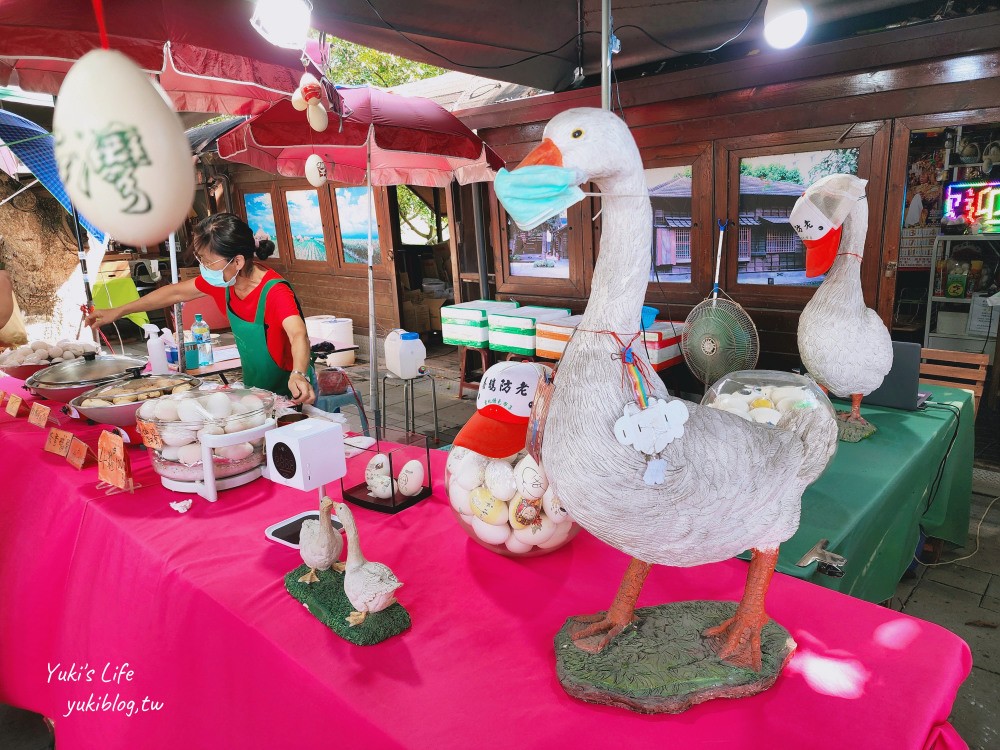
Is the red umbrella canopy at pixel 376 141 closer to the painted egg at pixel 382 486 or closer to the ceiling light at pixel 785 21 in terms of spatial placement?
the ceiling light at pixel 785 21

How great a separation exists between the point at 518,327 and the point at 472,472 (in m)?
3.47

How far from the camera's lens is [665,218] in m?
4.35

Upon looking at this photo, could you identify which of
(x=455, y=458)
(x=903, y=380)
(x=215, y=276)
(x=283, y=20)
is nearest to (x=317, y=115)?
(x=283, y=20)

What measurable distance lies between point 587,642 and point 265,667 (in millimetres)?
611

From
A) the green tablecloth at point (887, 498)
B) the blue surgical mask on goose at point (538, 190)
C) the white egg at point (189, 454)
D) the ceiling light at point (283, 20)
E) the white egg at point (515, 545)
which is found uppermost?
the ceiling light at point (283, 20)

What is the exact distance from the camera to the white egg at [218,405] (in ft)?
5.43

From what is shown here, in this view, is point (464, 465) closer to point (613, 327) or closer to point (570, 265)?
point (613, 327)

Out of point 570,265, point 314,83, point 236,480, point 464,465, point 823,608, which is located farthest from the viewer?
point 570,265

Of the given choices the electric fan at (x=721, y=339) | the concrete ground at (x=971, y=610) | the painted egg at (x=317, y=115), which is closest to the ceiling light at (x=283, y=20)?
the painted egg at (x=317, y=115)

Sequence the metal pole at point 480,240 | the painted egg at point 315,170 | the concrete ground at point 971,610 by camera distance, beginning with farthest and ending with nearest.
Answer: the metal pole at point 480,240
the painted egg at point 315,170
the concrete ground at point 971,610

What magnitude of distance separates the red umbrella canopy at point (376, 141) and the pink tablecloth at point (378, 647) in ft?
6.42

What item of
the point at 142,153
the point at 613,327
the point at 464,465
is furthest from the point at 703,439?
the point at 142,153

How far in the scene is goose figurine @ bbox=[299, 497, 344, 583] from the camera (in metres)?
1.27

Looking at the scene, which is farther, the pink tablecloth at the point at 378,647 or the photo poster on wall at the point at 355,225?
the photo poster on wall at the point at 355,225
